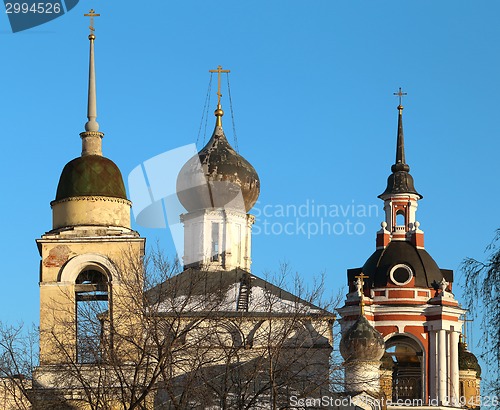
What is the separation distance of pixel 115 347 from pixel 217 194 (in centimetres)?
2120

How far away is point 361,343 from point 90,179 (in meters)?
17.9

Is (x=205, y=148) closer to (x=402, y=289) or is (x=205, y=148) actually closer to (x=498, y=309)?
(x=402, y=289)

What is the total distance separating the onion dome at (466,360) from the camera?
242 feet

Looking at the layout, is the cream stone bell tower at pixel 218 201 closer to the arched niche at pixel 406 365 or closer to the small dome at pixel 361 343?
the small dome at pixel 361 343

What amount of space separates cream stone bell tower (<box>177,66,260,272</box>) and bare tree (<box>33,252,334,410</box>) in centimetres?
1309

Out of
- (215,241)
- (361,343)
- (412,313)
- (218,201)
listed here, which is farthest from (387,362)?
(215,241)

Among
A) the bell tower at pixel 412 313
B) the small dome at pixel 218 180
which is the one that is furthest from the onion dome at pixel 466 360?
the small dome at pixel 218 180

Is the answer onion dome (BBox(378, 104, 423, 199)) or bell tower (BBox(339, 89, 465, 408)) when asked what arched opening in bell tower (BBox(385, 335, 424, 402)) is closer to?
bell tower (BBox(339, 89, 465, 408))

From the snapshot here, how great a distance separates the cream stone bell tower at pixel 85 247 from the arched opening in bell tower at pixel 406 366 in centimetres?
3136

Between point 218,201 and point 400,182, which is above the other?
point 400,182

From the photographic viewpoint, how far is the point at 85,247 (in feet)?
129

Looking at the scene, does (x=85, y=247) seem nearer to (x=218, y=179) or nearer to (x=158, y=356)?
(x=158, y=356)

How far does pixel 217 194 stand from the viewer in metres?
57.5

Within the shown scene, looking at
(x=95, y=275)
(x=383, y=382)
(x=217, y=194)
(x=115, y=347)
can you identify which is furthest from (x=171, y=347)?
(x=383, y=382)
